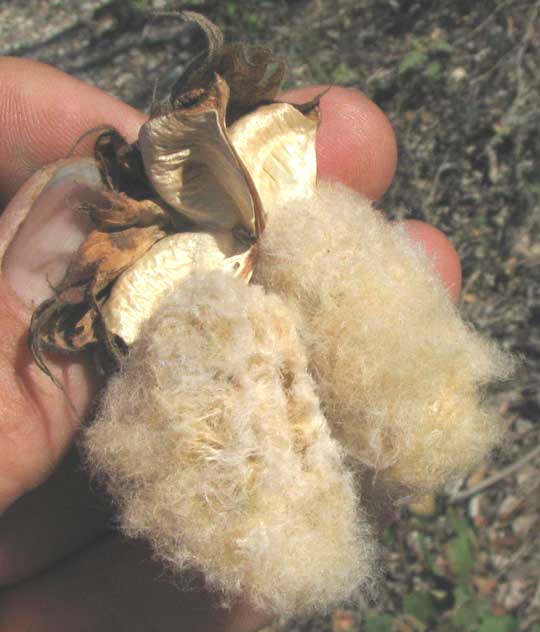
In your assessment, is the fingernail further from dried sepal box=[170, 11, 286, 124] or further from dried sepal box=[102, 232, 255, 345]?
dried sepal box=[170, 11, 286, 124]

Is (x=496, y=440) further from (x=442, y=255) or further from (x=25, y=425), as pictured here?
(x=25, y=425)

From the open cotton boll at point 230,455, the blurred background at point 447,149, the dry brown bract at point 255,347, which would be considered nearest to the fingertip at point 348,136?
the dry brown bract at point 255,347

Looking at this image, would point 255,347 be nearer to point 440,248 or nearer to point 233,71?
point 233,71

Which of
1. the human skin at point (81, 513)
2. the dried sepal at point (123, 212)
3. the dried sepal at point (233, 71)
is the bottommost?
the human skin at point (81, 513)

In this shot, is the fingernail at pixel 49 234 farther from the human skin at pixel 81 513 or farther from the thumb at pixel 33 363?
the human skin at pixel 81 513

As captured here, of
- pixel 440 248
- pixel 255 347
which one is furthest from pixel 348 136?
pixel 255 347
